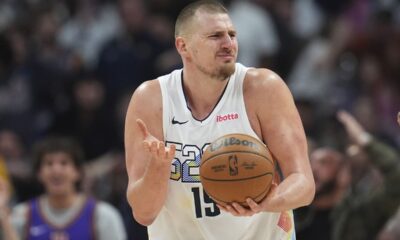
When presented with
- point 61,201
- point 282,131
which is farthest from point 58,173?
point 282,131

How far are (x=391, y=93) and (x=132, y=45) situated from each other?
335cm

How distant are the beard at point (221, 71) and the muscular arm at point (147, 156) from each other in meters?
0.38

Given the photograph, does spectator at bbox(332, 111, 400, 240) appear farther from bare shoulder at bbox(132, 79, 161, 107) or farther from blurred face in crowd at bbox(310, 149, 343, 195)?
bare shoulder at bbox(132, 79, 161, 107)

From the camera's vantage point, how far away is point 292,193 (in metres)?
6.58

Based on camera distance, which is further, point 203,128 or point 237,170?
point 203,128

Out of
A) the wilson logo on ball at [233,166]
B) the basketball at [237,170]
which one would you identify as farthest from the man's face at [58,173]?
the wilson logo on ball at [233,166]

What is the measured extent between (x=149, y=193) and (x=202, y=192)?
1.31ft

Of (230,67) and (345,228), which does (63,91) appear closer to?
(345,228)

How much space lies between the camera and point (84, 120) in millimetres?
13242

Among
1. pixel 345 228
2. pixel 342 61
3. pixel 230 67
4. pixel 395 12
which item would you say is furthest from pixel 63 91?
pixel 230 67

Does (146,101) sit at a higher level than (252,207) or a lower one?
higher

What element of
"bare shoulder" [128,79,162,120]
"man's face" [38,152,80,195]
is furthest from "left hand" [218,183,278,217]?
"man's face" [38,152,80,195]

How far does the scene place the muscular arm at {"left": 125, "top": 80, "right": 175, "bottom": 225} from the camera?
6762mm

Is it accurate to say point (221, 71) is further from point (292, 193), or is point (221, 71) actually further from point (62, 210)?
point (62, 210)
